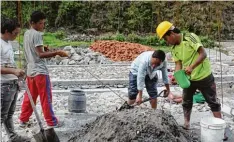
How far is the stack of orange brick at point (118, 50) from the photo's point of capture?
1333 cm

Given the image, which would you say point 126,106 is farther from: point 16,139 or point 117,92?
point 117,92

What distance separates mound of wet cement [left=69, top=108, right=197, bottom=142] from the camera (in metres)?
4.27

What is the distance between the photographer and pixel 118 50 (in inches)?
543

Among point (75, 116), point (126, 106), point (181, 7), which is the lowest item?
point (75, 116)

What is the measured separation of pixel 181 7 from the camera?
22.7 metres

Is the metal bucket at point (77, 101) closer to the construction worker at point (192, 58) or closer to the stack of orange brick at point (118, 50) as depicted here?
the construction worker at point (192, 58)

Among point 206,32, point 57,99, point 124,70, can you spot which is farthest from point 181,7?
point 57,99

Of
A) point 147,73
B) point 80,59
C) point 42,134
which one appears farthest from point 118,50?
point 42,134

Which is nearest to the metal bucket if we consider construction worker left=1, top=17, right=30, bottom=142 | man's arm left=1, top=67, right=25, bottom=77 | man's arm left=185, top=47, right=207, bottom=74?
construction worker left=1, top=17, right=30, bottom=142

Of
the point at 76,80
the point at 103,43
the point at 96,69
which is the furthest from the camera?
the point at 103,43

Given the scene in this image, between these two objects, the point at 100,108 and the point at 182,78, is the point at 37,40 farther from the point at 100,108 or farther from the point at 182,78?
the point at 100,108

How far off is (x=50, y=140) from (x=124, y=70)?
6.46 meters

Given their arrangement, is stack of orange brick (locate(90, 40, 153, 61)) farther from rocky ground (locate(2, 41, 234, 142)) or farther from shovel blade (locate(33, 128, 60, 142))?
shovel blade (locate(33, 128, 60, 142))

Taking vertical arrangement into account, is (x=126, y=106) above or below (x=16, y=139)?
above
